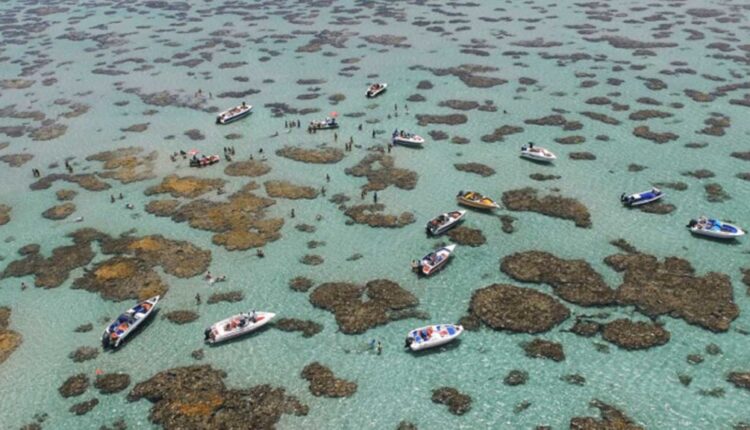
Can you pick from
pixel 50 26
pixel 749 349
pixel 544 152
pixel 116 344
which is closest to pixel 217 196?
pixel 116 344

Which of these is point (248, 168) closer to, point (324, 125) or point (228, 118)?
point (324, 125)

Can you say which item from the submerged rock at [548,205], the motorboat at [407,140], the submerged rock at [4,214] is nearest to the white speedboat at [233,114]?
the motorboat at [407,140]

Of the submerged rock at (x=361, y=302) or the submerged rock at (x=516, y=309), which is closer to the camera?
the submerged rock at (x=516, y=309)

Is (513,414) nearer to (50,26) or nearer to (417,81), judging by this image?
(417,81)

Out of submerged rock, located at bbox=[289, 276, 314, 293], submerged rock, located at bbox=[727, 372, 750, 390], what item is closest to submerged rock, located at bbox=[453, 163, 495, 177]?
submerged rock, located at bbox=[289, 276, 314, 293]

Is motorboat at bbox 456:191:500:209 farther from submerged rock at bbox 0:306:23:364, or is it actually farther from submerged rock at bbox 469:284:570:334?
submerged rock at bbox 0:306:23:364

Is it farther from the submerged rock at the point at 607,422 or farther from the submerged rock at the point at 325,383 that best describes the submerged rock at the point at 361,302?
the submerged rock at the point at 607,422
